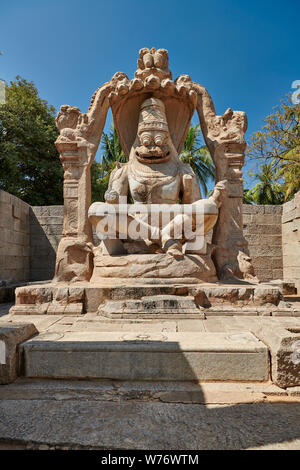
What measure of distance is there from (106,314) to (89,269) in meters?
1.36

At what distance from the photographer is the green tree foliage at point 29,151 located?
40.5 ft

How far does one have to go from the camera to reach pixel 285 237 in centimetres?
754

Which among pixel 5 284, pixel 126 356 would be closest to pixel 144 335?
pixel 126 356

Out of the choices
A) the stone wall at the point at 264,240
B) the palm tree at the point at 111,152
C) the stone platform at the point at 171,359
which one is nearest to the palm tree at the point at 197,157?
the palm tree at the point at 111,152

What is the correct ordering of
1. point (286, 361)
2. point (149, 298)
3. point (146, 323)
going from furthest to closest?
1. point (149, 298)
2. point (146, 323)
3. point (286, 361)

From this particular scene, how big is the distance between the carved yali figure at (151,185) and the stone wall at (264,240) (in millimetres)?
2576

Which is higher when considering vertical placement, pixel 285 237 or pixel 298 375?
pixel 285 237

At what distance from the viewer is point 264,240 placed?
25.4ft

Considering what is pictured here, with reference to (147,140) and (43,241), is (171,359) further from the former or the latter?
(43,241)

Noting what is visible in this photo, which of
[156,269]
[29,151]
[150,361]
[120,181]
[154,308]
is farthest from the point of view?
[29,151]

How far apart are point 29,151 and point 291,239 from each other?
35.8 ft

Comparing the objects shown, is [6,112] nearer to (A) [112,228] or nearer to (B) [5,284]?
(B) [5,284]

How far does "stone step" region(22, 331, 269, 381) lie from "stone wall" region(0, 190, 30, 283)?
4.23 m

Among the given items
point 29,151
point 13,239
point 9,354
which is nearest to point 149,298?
point 9,354
